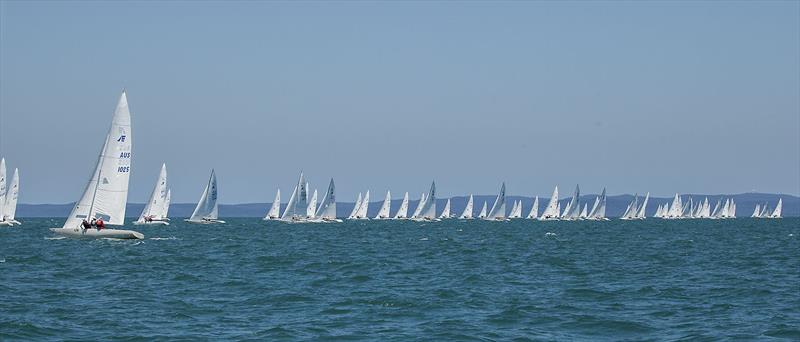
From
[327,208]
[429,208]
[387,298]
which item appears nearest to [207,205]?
[327,208]

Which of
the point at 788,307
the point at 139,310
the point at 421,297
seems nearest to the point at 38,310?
the point at 139,310

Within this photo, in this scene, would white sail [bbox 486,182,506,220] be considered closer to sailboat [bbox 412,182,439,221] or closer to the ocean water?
sailboat [bbox 412,182,439,221]

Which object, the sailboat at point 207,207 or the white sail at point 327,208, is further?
the white sail at point 327,208

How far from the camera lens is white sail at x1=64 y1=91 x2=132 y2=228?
59.1 m

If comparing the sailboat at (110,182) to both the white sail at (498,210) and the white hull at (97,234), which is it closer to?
the white hull at (97,234)

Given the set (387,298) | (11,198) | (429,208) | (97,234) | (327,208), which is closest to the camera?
(387,298)

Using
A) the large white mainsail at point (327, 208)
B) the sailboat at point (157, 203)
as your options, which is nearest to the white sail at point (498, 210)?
the large white mainsail at point (327, 208)

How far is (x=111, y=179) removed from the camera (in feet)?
198

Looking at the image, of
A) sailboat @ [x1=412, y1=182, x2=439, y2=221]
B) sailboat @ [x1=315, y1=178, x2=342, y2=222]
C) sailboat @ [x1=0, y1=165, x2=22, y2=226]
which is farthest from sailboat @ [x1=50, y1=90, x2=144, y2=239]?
sailboat @ [x1=412, y1=182, x2=439, y2=221]

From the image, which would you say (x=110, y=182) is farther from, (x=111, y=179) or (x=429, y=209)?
(x=429, y=209)

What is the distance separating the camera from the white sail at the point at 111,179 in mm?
59094

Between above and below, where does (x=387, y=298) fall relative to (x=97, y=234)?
below

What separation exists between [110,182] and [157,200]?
62945 mm

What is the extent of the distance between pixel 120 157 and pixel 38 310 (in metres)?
35.6
